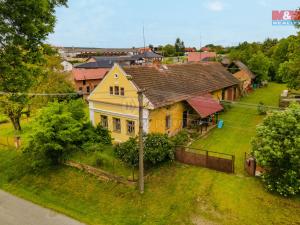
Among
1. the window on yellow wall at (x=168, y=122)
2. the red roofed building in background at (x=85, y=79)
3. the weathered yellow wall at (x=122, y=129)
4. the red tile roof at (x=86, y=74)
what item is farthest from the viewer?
the red tile roof at (x=86, y=74)

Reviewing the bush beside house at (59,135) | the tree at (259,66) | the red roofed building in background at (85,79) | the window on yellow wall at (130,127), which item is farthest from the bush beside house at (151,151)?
the tree at (259,66)

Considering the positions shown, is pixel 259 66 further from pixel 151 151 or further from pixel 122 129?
pixel 151 151

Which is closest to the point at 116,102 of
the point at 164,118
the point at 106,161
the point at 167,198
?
the point at 164,118

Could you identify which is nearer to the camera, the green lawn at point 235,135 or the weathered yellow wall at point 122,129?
the green lawn at point 235,135

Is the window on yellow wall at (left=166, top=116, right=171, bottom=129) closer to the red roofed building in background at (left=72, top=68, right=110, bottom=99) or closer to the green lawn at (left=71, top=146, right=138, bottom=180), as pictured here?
the green lawn at (left=71, top=146, right=138, bottom=180)

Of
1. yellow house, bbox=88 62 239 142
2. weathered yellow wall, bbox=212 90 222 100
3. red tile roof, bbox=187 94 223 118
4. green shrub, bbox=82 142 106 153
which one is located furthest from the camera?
weathered yellow wall, bbox=212 90 222 100

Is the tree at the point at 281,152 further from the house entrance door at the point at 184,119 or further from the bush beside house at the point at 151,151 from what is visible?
the house entrance door at the point at 184,119

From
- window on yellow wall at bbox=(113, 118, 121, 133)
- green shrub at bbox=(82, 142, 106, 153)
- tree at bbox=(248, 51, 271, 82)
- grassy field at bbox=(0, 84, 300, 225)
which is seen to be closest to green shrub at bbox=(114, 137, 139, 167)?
green shrub at bbox=(82, 142, 106, 153)

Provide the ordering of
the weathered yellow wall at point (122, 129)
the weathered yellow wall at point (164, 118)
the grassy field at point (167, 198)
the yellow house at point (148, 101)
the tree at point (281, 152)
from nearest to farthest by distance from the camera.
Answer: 1. the grassy field at point (167, 198)
2. the tree at point (281, 152)
3. the weathered yellow wall at point (164, 118)
4. the yellow house at point (148, 101)
5. the weathered yellow wall at point (122, 129)

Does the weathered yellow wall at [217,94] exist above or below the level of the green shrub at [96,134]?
above
